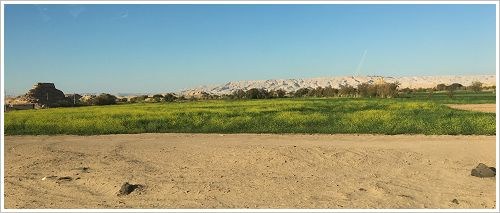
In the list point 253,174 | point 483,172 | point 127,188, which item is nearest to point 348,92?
point 483,172

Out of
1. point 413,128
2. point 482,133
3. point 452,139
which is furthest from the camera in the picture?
point 413,128

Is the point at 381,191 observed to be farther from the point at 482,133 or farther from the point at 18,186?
the point at 482,133

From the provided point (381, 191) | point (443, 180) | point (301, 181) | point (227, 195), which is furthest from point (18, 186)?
point (443, 180)

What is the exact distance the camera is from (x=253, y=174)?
1179 cm

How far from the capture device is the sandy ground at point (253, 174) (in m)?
9.52

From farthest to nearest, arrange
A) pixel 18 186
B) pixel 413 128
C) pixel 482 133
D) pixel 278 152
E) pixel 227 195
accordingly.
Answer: pixel 413 128 < pixel 482 133 < pixel 278 152 < pixel 18 186 < pixel 227 195

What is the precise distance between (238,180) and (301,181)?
137cm

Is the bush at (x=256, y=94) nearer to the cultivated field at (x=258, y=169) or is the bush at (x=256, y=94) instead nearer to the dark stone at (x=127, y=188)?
the cultivated field at (x=258, y=169)

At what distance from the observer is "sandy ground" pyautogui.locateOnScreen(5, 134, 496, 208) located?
31.2 ft

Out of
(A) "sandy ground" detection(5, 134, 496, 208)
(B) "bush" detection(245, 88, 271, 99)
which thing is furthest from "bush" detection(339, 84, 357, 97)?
(A) "sandy ground" detection(5, 134, 496, 208)

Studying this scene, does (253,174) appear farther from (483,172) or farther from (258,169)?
(483,172)

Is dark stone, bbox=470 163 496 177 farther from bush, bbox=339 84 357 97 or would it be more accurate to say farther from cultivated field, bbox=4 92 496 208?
bush, bbox=339 84 357 97

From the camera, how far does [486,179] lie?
11.0 m

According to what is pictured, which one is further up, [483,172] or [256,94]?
[256,94]
